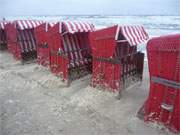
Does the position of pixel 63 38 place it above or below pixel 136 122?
above

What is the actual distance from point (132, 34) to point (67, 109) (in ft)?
7.01

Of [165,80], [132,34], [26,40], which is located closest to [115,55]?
[132,34]

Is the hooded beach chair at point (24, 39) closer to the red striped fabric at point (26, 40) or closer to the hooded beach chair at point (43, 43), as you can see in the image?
the red striped fabric at point (26, 40)

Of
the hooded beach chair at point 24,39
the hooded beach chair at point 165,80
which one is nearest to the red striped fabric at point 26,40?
the hooded beach chair at point 24,39

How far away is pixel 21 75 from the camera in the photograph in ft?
24.2

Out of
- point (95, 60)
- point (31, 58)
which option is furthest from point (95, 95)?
point (31, 58)

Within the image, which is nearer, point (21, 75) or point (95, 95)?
point (95, 95)

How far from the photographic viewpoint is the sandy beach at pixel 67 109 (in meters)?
3.89

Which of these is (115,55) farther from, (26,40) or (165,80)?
(26,40)

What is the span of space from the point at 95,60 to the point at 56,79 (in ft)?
4.91

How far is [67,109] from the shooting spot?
473 centimetres

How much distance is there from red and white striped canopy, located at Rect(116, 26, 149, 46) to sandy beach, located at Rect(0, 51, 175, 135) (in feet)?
3.78

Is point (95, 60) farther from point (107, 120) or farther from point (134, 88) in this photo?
point (107, 120)

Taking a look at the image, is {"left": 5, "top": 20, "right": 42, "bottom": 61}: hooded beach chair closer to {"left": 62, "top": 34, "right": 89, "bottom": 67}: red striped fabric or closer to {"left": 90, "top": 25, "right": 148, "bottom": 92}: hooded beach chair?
{"left": 62, "top": 34, "right": 89, "bottom": 67}: red striped fabric
